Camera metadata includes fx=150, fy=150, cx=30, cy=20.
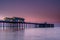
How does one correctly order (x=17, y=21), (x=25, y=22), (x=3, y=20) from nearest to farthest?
1. (x=3, y=20)
2. (x=17, y=21)
3. (x=25, y=22)

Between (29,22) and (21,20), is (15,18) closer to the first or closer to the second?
(21,20)

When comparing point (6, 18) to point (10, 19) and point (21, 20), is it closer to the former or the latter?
point (10, 19)

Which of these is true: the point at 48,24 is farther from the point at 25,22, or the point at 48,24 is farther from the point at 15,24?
→ the point at 15,24

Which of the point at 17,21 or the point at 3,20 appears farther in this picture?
the point at 17,21

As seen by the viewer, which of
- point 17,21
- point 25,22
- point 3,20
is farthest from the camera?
point 25,22

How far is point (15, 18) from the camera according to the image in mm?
39594

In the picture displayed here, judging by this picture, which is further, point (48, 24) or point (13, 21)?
point (48, 24)

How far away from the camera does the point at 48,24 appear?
1774 inches

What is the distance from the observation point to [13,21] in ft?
128

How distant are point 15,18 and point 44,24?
31.0 ft

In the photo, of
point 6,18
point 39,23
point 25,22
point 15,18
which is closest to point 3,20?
point 6,18

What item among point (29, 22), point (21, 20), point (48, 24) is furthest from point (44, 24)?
point (21, 20)

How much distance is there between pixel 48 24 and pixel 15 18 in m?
11.0

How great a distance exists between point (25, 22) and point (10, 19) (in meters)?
5.41
